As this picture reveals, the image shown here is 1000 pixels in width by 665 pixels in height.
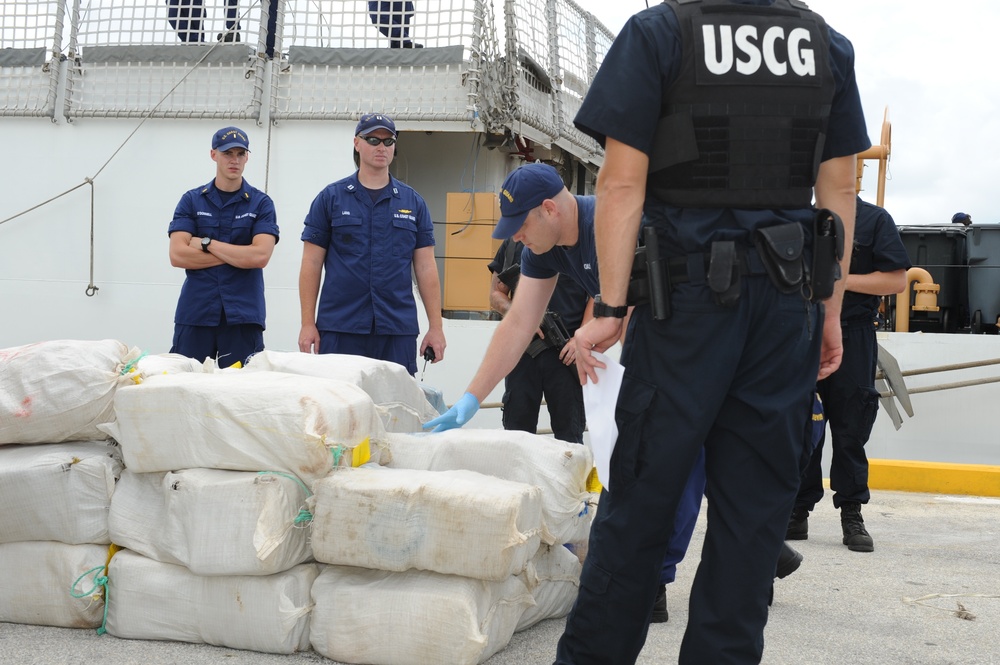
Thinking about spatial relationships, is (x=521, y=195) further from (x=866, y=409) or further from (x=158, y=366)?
(x=866, y=409)

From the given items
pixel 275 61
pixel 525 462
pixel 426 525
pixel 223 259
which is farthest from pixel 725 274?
pixel 275 61

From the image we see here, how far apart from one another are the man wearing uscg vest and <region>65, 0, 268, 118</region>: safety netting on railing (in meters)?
5.78

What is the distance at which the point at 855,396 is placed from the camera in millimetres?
4477

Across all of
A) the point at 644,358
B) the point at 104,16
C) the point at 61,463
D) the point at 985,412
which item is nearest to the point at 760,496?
the point at 644,358

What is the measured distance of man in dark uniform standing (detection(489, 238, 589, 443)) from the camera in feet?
15.9

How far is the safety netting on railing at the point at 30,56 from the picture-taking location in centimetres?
754

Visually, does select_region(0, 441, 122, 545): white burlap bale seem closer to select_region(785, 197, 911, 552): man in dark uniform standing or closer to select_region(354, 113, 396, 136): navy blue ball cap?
select_region(354, 113, 396, 136): navy blue ball cap

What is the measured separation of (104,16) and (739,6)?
6.79 metres

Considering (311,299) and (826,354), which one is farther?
(311,299)

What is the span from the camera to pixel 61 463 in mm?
2891

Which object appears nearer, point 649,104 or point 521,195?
point 649,104

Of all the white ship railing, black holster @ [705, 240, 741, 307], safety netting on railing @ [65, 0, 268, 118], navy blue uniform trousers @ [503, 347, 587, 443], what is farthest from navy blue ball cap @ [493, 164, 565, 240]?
safety netting on railing @ [65, 0, 268, 118]

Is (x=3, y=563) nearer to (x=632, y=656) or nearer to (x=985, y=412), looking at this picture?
(x=632, y=656)

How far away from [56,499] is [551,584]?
1.48 meters
